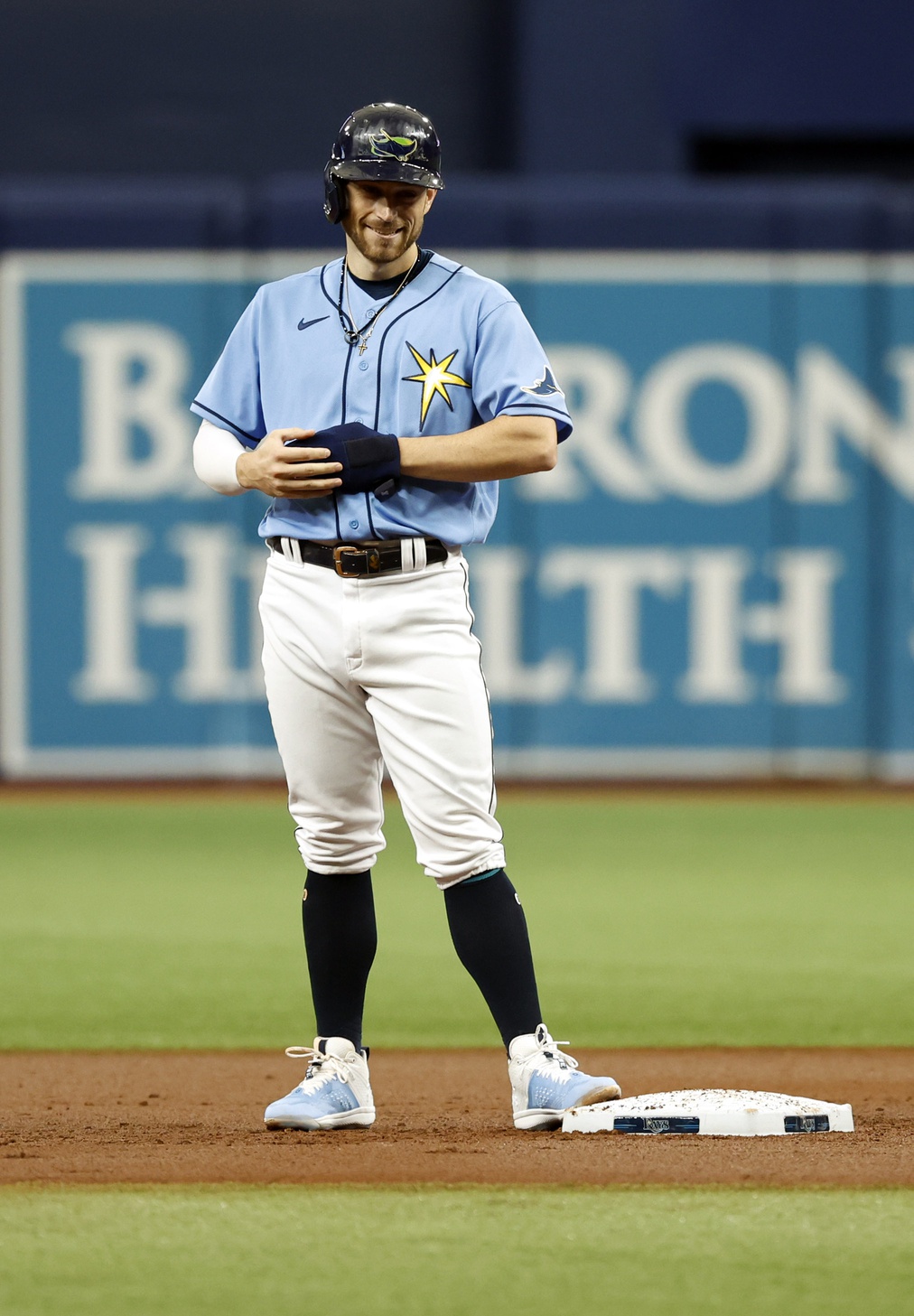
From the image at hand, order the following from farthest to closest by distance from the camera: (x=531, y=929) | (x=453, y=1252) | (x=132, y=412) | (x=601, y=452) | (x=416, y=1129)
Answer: (x=601, y=452) < (x=132, y=412) < (x=531, y=929) < (x=416, y=1129) < (x=453, y=1252)

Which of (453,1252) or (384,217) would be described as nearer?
(453,1252)

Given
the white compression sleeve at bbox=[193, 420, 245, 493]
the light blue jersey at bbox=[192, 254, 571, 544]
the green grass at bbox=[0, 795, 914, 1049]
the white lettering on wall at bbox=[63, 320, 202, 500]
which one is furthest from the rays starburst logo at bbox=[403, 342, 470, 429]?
the white lettering on wall at bbox=[63, 320, 202, 500]

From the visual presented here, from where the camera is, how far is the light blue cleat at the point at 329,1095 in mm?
3684

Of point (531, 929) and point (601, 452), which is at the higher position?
point (601, 452)

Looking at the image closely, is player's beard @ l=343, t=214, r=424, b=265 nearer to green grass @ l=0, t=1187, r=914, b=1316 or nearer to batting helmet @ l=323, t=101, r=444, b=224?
batting helmet @ l=323, t=101, r=444, b=224

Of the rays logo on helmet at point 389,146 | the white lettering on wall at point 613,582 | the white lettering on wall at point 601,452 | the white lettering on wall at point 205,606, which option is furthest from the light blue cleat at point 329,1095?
the white lettering on wall at point 601,452

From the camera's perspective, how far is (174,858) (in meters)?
8.14

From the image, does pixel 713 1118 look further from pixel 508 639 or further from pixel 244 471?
pixel 508 639

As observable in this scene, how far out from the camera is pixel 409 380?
12.0ft

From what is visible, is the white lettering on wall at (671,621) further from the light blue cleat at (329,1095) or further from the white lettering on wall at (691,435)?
the light blue cleat at (329,1095)

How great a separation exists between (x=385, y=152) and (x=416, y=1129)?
1.66 m

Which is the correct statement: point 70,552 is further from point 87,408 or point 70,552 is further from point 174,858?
point 174,858

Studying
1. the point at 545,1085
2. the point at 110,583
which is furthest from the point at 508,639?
the point at 545,1085

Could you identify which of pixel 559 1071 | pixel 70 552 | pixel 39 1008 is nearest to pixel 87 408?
pixel 70 552
